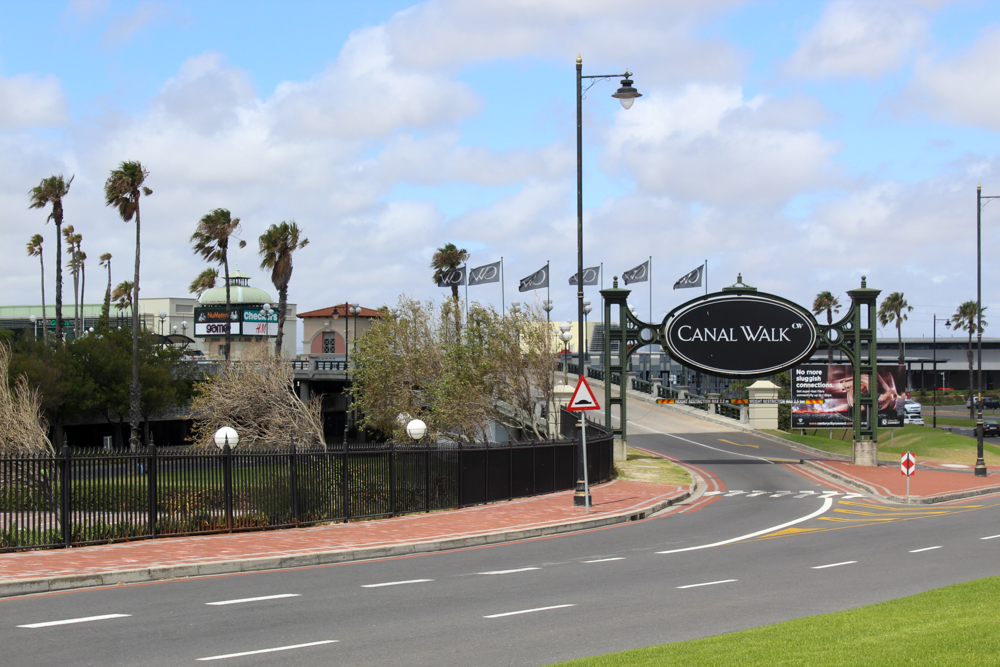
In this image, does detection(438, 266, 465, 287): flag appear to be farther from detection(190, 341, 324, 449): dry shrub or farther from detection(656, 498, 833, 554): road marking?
detection(656, 498, 833, 554): road marking

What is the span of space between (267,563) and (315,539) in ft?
8.69

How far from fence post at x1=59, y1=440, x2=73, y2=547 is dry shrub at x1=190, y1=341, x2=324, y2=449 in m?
22.3

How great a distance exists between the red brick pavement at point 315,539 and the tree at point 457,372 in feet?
47.9

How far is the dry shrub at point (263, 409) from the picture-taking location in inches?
1539

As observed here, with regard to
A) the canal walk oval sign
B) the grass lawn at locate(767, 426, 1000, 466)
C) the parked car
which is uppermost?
the canal walk oval sign

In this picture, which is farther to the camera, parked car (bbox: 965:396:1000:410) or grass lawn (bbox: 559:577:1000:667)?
parked car (bbox: 965:396:1000:410)

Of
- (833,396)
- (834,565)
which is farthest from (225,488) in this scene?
(833,396)

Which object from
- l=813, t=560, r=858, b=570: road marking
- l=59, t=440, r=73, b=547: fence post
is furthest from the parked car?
l=59, t=440, r=73, b=547: fence post

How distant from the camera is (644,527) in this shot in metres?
20.8

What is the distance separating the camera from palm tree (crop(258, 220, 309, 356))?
55.7 m

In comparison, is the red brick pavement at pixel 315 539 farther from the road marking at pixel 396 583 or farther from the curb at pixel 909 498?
the curb at pixel 909 498

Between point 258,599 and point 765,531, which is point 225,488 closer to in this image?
point 258,599

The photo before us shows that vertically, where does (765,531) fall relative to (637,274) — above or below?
below

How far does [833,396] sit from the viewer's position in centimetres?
4203
